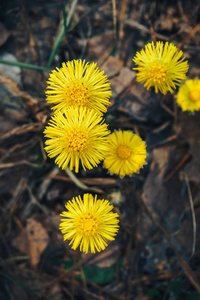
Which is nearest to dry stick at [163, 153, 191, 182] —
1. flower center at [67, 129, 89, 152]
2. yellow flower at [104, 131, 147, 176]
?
yellow flower at [104, 131, 147, 176]

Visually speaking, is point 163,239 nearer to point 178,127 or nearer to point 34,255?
point 178,127

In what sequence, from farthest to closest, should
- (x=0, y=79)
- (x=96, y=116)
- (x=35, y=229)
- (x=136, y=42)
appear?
(x=136, y=42) → (x=35, y=229) → (x=0, y=79) → (x=96, y=116)

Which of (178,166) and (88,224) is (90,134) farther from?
(178,166)

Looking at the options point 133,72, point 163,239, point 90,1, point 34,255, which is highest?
point 90,1

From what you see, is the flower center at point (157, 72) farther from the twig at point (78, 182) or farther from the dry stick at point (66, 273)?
the dry stick at point (66, 273)

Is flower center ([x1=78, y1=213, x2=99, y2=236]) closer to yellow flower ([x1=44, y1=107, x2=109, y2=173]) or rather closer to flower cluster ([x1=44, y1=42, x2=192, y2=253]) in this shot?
flower cluster ([x1=44, y1=42, x2=192, y2=253])

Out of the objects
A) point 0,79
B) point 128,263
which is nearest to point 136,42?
point 0,79

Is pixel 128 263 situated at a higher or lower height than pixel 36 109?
lower

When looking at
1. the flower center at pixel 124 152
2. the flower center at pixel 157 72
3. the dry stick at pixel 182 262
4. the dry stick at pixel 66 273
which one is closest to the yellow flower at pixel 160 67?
the flower center at pixel 157 72
